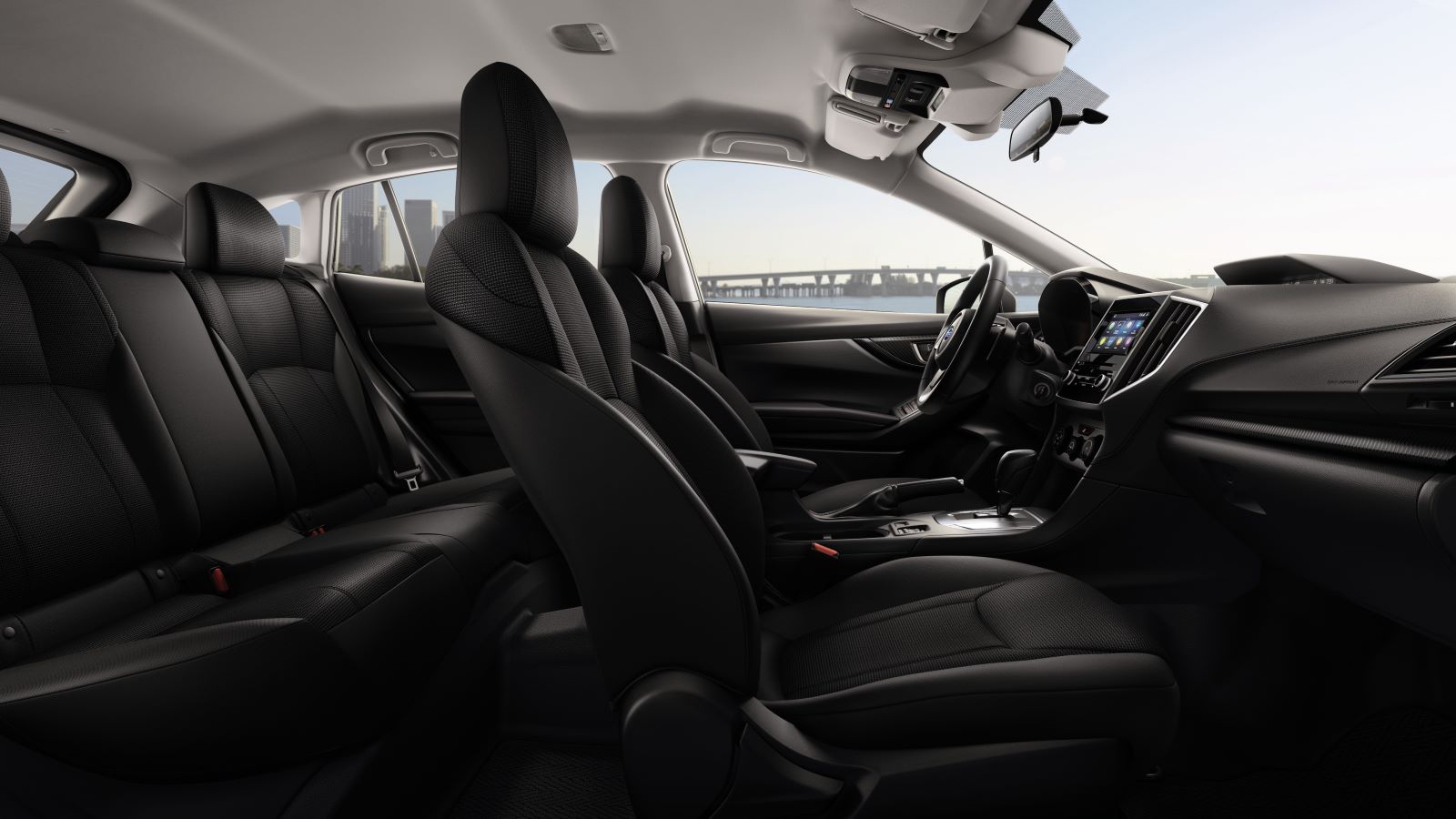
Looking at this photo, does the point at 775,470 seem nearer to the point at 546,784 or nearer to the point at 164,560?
the point at 546,784

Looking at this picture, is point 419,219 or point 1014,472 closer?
point 1014,472

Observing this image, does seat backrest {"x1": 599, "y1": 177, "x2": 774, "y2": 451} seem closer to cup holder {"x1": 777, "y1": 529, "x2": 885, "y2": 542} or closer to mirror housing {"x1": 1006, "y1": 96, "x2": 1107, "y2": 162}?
cup holder {"x1": 777, "y1": 529, "x2": 885, "y2": 542}

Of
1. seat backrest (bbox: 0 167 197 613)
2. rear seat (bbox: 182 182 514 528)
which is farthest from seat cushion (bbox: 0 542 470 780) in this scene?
rear seat (bbox: 182 182 514 528)

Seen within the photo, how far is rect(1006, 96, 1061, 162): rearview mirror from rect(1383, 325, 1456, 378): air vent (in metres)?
1.31

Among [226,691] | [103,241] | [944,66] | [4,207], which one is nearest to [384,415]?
[103,241]

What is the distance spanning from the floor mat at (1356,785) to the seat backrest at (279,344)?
2111mm

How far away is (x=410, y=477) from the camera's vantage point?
2645mm

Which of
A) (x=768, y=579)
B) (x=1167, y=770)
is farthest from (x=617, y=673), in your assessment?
(x=1167, y=770)

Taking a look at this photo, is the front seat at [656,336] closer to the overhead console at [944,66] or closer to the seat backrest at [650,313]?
the seat backrest at [650,313]

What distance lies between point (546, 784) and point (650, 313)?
3.93 ft

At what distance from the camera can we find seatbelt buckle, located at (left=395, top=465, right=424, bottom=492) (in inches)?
103

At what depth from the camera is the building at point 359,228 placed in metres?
3.37

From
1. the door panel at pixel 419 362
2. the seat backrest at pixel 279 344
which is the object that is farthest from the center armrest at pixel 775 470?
the door panel at pixel 419 362

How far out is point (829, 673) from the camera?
1094 millimetres
